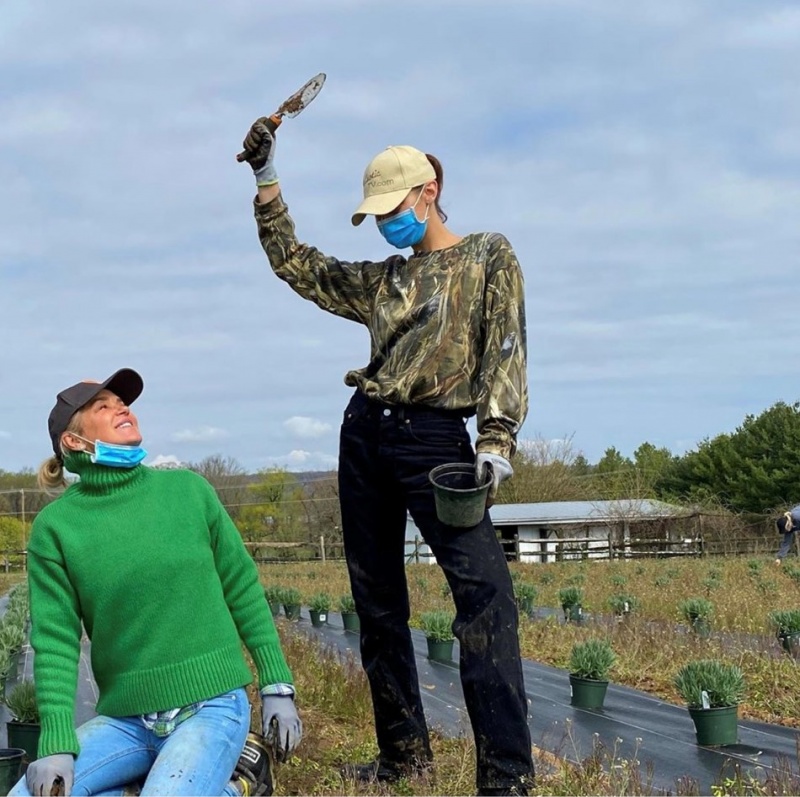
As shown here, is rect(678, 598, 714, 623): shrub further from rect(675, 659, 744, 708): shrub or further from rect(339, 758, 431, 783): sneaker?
rect(339, 758, 431, 783): sneaker

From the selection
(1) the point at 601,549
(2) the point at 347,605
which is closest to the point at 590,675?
(2) the point at 347,605

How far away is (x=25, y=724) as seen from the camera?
4.07 metres

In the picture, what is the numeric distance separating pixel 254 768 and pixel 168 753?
303 millimetres

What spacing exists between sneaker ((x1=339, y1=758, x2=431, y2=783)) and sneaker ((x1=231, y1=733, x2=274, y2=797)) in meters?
0.58

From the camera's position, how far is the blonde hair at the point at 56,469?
2.92m

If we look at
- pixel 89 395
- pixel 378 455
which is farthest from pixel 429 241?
pixel 89 395

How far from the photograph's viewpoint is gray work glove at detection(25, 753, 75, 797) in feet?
8.33

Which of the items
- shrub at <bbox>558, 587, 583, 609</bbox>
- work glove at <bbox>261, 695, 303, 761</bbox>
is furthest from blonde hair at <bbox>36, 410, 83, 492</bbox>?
shrub at <bbox>558, 587, 583, 609</bbox>

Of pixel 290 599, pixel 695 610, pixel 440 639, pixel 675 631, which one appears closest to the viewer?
pixel 440 639

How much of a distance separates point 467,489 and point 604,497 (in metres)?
52.4

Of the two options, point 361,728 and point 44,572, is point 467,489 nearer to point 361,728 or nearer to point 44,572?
point 44,572

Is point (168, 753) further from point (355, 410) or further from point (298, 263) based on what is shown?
point (298, 263)

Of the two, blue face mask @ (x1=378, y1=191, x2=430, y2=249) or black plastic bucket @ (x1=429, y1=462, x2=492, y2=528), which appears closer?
black plastic bucket @ (x1=429, y1=462, x2=492, y2=528)

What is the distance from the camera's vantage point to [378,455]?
3318mm
